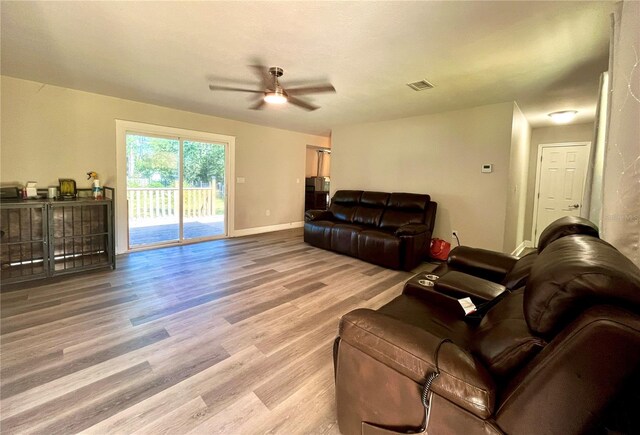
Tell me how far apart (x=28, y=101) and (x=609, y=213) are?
232 inches

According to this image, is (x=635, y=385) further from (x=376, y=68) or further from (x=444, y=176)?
(x=444, y=176)

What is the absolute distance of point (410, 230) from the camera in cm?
402

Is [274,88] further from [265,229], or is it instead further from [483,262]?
[265,229]

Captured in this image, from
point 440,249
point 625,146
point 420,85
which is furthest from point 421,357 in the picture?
point 440,249

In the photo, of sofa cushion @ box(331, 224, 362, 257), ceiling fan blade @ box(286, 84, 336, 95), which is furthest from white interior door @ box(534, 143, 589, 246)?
ceiling fan blade @ box(286, 84, 336, 95)

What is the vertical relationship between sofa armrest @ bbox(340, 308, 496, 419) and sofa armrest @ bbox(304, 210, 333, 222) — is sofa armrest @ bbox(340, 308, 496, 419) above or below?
below

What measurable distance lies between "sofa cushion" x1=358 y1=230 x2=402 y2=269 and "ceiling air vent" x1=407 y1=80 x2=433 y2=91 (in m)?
2.00

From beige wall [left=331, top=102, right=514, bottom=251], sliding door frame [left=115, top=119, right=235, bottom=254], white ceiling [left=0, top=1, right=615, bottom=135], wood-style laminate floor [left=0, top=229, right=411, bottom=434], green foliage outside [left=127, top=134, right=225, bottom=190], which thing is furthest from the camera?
Result: green foliage outside [left=127, top=134, right=225, bottom=190]

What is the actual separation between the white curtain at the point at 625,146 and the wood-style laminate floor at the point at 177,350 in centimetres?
179

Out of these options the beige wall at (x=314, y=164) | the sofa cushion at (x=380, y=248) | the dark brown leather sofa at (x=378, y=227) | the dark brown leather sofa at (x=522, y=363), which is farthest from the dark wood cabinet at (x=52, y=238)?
the beige wall at (x=314, y=164)

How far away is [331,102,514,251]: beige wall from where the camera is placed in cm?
414

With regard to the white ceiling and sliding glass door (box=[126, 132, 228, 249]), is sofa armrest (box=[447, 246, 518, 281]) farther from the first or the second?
sliding glass door (box=[126, 132, 228, 249])

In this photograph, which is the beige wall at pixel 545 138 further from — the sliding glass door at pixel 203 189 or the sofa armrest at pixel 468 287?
the sliding glass door at pixel 203 189

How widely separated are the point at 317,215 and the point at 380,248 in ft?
5.22
